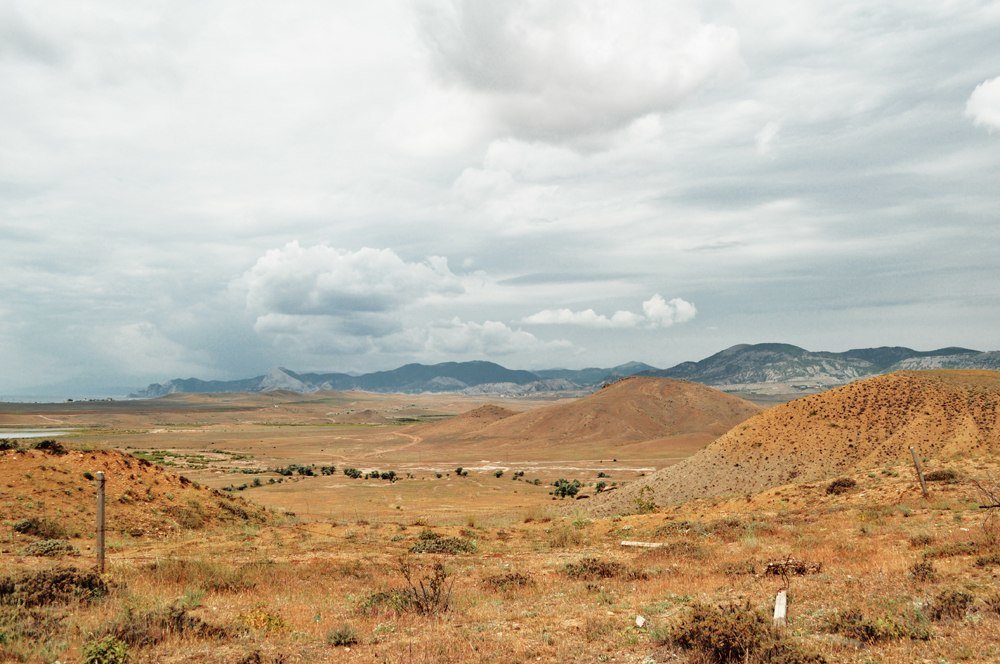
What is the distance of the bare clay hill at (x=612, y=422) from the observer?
4611 inches

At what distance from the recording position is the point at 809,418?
1809 inches

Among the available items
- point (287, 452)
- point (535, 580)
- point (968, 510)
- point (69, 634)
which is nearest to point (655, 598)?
point (535, 580)

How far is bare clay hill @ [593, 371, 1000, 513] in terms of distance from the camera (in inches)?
1516

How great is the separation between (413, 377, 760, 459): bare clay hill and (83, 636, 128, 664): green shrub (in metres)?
96.8

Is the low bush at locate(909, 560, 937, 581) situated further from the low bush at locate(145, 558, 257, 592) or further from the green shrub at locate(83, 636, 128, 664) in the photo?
the low bush at locate(145, 558, 257, 592)

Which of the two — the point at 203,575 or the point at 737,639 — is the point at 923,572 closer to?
the point at 737,639

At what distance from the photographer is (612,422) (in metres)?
127

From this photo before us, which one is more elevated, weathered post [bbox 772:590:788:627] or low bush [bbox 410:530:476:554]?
weathered post [bbox 772:590:788:627]

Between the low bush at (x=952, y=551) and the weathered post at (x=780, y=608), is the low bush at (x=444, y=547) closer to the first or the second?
the weathered post at (x=780, y=608)

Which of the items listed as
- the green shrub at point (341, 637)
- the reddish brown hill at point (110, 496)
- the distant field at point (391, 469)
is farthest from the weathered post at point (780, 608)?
the distant field at point (391, 469)

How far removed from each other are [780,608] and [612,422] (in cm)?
11883

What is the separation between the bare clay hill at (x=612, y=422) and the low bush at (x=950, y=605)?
94.3 metres

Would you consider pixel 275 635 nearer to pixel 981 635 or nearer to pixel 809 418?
pixel 981 635

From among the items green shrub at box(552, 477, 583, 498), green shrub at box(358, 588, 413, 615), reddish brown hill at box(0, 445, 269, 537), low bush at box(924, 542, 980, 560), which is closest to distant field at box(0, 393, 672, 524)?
green shrub at box(552, 477, 583, 498)
